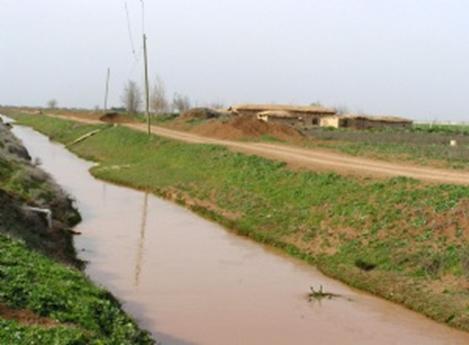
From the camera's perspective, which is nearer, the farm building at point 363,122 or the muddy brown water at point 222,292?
the muddy brown water at point 222,292

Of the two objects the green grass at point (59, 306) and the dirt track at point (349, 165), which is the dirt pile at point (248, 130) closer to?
the dirt track at point (349, 165)

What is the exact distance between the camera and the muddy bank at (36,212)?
1652 centimetres

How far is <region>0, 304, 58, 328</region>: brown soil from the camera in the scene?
9.12m

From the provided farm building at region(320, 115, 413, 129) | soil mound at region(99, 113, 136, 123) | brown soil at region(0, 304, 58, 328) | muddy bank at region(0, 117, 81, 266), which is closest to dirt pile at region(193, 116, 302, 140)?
muddy bank at region(0, 117, 81, 266)

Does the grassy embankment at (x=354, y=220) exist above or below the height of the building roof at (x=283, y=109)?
below

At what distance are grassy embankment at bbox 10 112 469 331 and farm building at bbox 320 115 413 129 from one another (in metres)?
48.4

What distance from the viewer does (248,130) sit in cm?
4925

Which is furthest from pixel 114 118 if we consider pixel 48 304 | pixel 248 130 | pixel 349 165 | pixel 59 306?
pixel 48 304

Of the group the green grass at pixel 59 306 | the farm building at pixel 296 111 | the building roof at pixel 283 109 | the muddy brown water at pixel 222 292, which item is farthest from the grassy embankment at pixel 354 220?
the building roof at pixel 283 109

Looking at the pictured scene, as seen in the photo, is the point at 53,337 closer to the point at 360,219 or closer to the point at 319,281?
the point at 319,281

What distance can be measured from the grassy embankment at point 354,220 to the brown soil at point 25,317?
890 centimetres

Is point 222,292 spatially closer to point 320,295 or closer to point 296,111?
point 320,295

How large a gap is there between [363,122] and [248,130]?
39.4 m

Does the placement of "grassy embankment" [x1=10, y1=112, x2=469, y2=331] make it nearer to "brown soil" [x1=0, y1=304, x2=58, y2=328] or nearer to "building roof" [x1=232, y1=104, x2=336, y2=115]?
"brown soil" [x1=0, y1=304, x2=58, y2=328]
